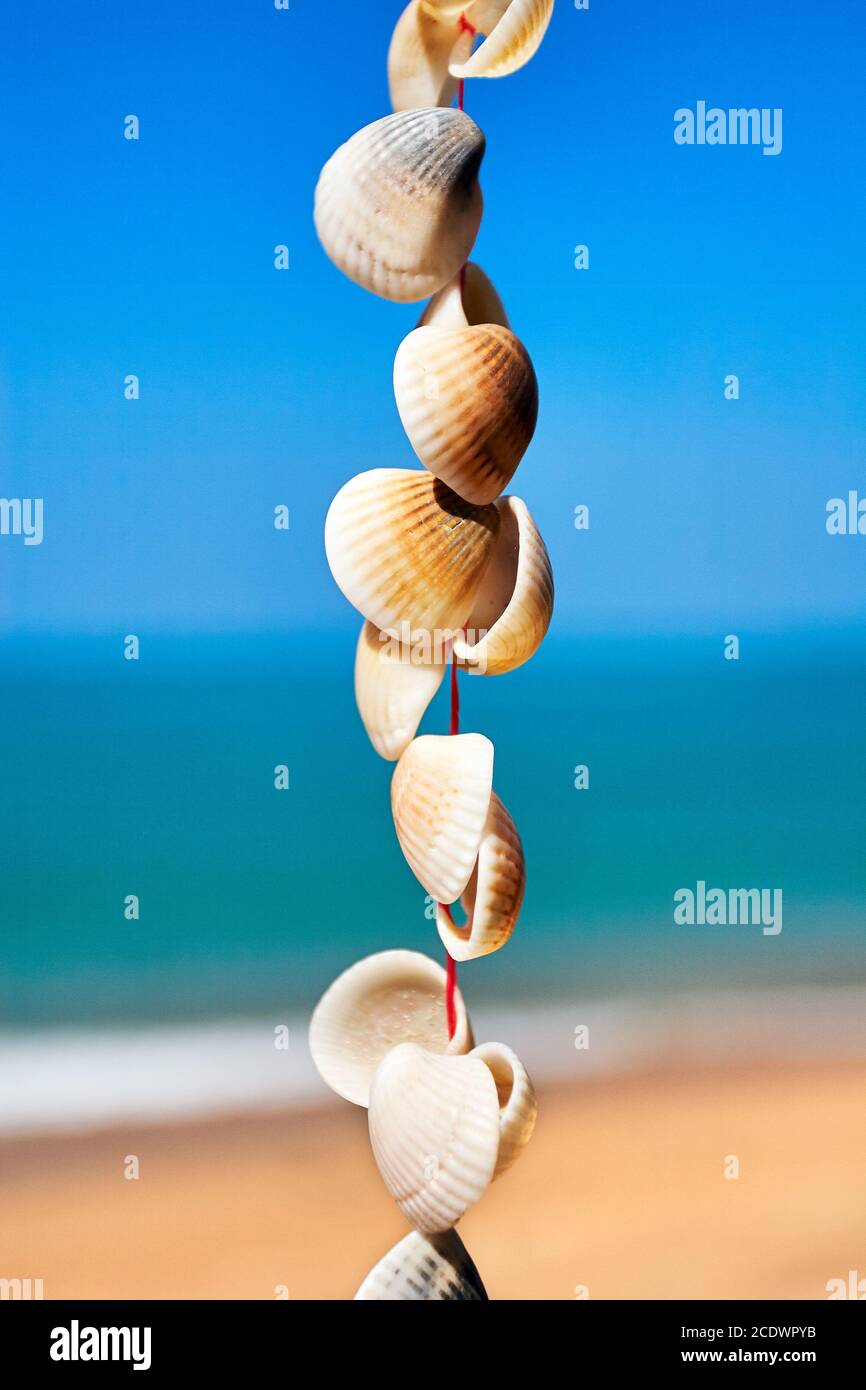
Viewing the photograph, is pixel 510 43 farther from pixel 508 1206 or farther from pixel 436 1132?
pixel 508 1206

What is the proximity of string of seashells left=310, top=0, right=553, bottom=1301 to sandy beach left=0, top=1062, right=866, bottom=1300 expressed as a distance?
52 cm

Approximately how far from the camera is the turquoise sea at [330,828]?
1.20m

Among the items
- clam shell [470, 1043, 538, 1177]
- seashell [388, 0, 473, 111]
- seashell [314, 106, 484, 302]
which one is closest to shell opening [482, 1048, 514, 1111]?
clam shell [470, 1043, 538, 1177]

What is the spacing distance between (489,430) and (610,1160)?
0.90 metres

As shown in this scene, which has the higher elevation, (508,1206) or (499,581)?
(499,581)

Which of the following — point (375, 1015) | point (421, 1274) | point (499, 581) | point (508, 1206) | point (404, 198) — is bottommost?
point (508, 1206)

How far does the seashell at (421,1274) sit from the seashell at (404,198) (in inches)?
18.6

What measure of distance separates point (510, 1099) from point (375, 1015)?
11cm

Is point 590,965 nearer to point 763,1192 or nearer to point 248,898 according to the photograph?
point 763,1192

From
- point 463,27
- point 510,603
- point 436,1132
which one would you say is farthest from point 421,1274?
point 463,27

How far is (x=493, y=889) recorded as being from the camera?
535mm

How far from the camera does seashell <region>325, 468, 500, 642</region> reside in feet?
1.77

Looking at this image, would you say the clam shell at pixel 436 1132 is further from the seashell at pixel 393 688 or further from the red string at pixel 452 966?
the seashell at pixel 393 688

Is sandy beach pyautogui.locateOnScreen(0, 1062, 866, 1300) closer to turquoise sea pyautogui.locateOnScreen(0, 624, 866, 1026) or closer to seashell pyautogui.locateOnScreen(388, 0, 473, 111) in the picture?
turquoise sea pyautogui.locateOnScreen(0, 624, 866, 1026)
